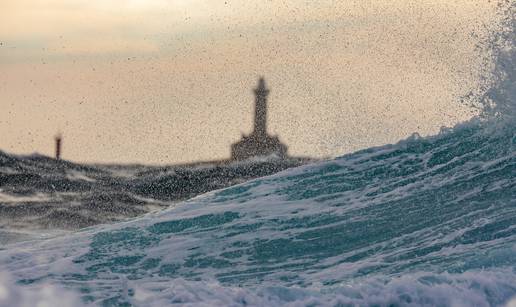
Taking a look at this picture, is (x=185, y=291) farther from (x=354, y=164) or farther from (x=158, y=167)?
(x=158, y=167)

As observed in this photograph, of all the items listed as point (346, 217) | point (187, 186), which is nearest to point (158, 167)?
point (187, 186)

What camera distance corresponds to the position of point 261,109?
38562 mm

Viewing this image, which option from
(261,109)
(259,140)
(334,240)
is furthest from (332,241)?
(261,109)

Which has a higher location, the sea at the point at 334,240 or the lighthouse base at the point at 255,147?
the lighthouse base at the point at 255,147

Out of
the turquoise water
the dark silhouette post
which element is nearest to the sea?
the turquoise water

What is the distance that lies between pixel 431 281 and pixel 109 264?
14.6ft

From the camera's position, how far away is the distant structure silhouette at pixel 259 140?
125 feet

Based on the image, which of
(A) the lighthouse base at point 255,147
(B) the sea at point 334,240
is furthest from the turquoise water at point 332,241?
(A) the lighthouse base at point 255,147

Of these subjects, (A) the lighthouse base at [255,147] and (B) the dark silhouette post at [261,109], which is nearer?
(B) the dark silhouette post at [261,109]

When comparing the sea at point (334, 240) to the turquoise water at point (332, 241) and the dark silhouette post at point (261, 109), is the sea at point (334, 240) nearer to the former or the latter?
the turquoise water at point (332, 241)

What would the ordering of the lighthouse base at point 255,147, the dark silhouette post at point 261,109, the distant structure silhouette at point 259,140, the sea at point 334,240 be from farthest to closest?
the lighthouse base at point 255,147 → the distant structure silhouette at point 259,140 → the dark silhouette post at point 261,109 → the sea at point 334,240

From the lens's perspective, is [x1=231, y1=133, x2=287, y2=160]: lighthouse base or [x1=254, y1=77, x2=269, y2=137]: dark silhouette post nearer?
[x1=254, y1=77, x2=269, y2=137]: dark silhouette post

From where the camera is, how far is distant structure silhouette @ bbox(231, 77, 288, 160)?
1501 inches

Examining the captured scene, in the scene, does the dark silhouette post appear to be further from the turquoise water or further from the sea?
the turquoise water
